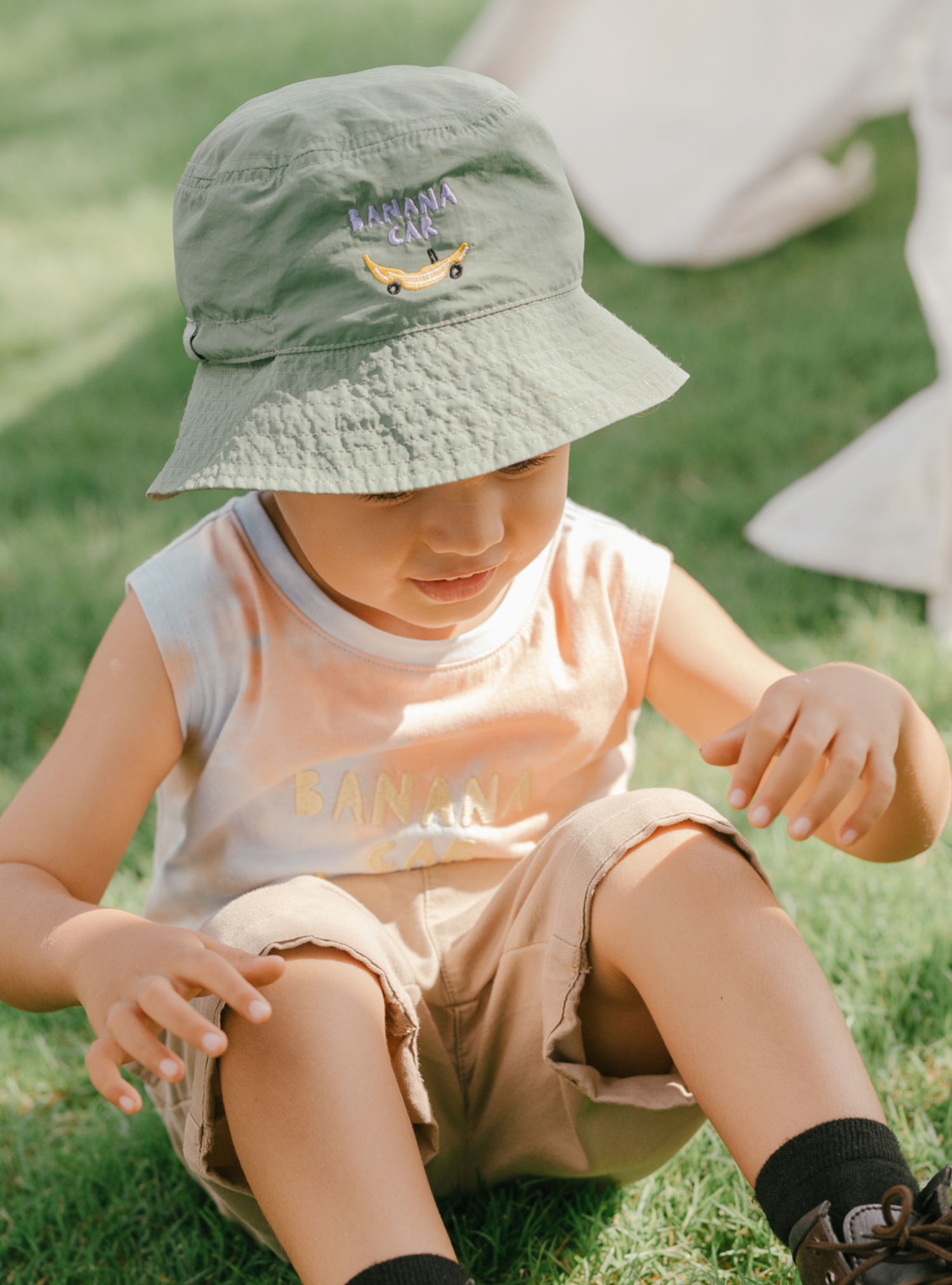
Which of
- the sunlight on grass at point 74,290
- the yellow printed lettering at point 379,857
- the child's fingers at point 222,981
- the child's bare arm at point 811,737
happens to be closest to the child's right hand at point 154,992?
the child's fingers at point 222,981

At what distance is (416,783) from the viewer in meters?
1.30

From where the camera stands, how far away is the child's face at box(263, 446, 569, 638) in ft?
3.54

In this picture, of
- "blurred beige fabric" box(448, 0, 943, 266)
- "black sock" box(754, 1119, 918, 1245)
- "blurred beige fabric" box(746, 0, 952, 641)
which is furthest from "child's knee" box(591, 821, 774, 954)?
"blurred beige fabric" box(448, 0, 943, 266)

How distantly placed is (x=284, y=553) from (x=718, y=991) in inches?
22.0

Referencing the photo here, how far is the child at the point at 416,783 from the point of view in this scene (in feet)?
3.26

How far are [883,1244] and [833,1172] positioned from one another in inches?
2.2

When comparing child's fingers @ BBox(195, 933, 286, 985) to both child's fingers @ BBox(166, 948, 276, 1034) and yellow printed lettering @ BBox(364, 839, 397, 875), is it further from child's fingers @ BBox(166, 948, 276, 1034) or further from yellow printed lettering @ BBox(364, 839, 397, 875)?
yellow printed lettering @ BBox(364, 839, 397, 875)

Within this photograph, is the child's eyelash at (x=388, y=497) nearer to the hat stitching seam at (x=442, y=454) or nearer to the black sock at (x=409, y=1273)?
the hat stitching seam at (x=442, y=454)

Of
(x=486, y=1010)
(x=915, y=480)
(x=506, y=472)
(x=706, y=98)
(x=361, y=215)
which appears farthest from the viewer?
(x=706, y=98)

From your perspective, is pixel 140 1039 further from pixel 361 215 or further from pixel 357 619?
pixel 361 215

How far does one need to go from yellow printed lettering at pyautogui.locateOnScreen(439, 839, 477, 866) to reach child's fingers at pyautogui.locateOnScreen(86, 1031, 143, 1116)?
44cm

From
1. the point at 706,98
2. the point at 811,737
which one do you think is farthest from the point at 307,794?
the point at 706,98

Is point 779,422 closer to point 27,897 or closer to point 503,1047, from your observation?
point 503,1047

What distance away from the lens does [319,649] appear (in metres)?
1.25
